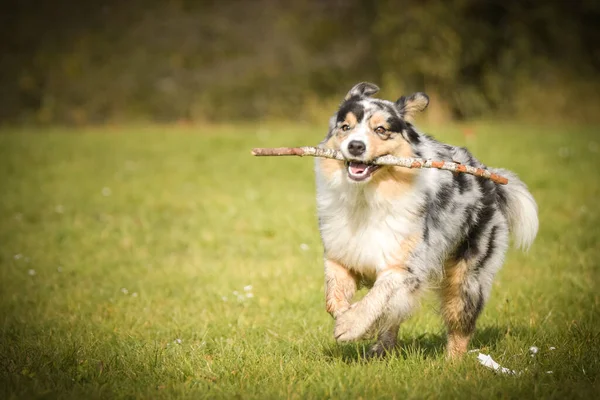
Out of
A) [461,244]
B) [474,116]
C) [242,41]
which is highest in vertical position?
[242,41]

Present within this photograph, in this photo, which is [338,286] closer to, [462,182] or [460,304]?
[460,304]

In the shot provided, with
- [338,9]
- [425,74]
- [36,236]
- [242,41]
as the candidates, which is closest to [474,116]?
[425,74]

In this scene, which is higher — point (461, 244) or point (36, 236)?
point (461, 244)

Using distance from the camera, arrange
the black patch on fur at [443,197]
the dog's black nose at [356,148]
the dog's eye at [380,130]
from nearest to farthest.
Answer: the dog's black nose at [356,148] → the dog's eye at [380,130] → the black patch on fur at [443,197]

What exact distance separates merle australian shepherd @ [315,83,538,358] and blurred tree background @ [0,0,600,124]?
48.1 ft

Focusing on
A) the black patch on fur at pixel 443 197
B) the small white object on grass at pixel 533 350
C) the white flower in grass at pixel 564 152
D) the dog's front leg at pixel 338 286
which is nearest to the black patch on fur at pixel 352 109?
the black patch on fur at pixel 443 197

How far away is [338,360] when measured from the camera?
4.77 m

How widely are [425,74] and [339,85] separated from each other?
10.9 ft

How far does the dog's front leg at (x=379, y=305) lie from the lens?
14.5 ft

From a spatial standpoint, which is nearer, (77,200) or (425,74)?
(77,200)

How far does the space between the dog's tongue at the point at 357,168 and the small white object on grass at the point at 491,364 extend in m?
1.53

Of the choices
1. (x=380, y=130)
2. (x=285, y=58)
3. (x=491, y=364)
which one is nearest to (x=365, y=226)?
(x=380, y=130)

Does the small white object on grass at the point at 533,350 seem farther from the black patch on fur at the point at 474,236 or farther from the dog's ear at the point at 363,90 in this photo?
the dog's ear at the point at 363,90

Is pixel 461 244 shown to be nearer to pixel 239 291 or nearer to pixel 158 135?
pixel 239 291
